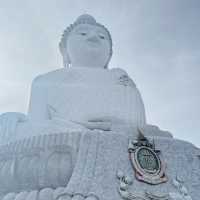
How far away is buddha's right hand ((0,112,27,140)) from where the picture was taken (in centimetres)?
653

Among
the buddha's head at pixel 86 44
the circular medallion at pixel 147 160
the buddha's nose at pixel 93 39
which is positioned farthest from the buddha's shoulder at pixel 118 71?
the circular medallion at pixel 147 160

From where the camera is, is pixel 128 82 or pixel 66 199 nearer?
pixel 66 199

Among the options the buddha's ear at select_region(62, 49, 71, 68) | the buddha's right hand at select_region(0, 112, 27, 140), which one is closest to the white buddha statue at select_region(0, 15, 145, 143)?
the buddha's right hand at select_region(0, 112, 27, 140)

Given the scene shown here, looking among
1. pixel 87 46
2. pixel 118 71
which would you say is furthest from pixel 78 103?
pixel 87 46

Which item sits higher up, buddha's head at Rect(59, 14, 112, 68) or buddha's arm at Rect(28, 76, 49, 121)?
buddha's head at Rect(59, 14, 112, 68)

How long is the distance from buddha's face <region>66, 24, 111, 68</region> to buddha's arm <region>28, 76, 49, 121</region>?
1373 mm

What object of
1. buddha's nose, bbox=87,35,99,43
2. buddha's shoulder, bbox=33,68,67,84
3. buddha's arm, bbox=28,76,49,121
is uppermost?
buddha's nose, bbox=87,35,99,43

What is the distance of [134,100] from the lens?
290 inches

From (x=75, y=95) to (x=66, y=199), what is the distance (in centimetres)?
304

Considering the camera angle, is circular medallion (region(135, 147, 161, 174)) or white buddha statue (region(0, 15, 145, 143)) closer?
circular medallion (region(135, 147, 161, 174))

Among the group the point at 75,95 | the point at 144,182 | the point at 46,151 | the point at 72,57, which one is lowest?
the point at 144,182

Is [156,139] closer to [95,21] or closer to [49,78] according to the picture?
[49,78]

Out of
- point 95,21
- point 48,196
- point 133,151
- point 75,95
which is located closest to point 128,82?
point 75,95

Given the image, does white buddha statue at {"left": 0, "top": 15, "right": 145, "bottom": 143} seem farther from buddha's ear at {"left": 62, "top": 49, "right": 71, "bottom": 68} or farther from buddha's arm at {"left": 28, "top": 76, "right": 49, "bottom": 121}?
buddha's ear at {"left": 62, "top": 49, "right": 71, "bottom": 68}
